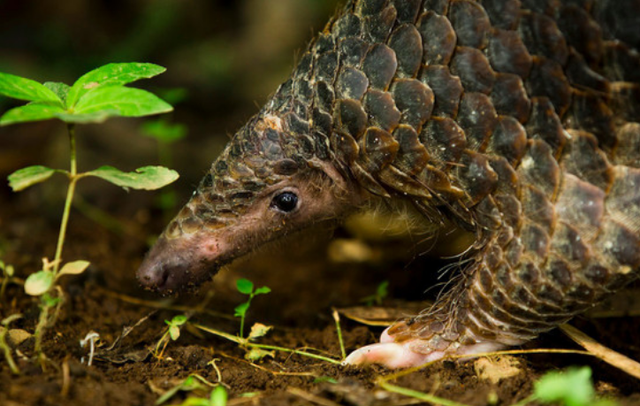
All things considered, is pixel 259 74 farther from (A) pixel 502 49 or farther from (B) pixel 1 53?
(A) pixel 502 49

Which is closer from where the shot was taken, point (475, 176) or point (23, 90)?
point (23, 90)

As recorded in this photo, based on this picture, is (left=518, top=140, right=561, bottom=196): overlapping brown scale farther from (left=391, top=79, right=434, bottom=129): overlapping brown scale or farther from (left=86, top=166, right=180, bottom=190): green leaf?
(left=86, top=166, right=180, bottom=190): green leaf

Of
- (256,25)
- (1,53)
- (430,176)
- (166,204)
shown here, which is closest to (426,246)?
(166,204)

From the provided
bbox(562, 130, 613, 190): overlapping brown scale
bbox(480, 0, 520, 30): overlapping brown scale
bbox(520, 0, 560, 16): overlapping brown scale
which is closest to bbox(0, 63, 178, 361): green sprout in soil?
bbox(480, 0, 520, 30): overlapping brown scale

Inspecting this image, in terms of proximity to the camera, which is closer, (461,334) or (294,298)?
(461,334)

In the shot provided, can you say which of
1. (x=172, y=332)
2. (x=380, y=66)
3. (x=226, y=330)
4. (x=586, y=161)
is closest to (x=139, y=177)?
(x=172, y=332)

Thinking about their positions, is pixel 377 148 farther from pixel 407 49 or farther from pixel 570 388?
pixel 570 388

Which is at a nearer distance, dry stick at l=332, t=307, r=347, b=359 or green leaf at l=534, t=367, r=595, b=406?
green leaf at l=534, t=367, r=595, b=406
